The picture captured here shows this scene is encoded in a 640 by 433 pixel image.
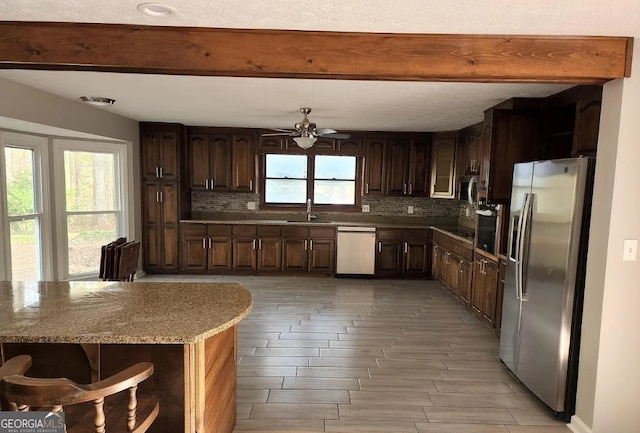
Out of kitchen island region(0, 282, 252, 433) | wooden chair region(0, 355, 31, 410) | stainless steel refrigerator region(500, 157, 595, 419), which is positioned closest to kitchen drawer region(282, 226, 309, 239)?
stainless steel refrigerator region(500, 157, 595, 419)

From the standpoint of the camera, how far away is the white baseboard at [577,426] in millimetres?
2395

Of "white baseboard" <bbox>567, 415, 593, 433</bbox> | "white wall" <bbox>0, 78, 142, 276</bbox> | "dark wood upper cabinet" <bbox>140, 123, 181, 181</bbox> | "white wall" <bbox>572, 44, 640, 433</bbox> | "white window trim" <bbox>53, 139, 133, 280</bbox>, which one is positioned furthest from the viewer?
"dark wood upper cabinet" <bbox>140, 123, 181, 181</bbox>

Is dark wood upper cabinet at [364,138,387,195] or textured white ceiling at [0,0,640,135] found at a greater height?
textured white ceiling at [0,0,640,135]

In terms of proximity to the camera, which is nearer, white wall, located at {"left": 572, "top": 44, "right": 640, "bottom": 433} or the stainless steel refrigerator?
white wall, located at {"left": 572, "top": 44, "right": 640, "bottom": 433}

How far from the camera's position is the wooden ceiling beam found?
2.07 metres

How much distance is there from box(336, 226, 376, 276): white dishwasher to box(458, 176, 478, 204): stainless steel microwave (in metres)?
1.36

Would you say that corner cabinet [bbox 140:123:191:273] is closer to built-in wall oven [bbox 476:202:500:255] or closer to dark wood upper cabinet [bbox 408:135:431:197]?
dark wood upper cabinet [bbox 408:135:431:197]

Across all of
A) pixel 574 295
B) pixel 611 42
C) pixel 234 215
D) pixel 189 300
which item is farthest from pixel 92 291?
pixel 234 215

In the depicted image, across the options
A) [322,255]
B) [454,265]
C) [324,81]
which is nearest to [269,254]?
[322,255]

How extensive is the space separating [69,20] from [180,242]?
430 cm

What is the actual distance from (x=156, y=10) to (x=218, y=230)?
14.4ft

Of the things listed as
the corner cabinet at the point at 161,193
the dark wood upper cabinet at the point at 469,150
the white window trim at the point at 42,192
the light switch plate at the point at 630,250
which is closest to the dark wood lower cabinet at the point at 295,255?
the corner cabinet at the point at 161,193

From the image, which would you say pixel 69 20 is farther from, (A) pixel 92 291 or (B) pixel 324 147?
(B) pixel 324 147

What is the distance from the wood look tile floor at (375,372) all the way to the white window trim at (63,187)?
2244 mm
